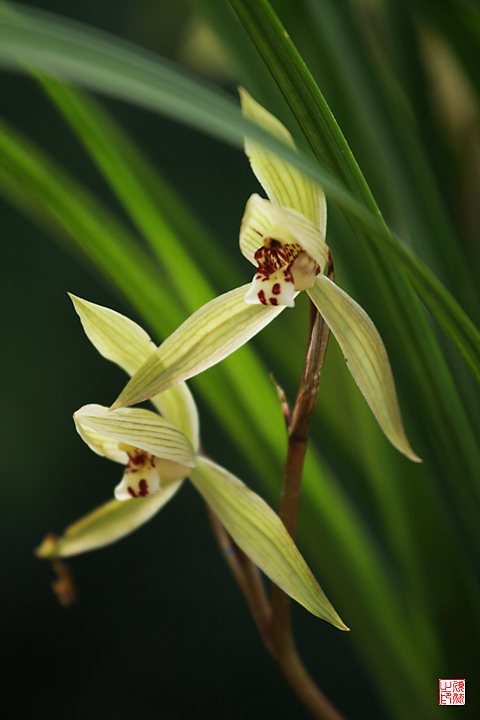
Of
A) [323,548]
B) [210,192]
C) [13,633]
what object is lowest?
[13,633]

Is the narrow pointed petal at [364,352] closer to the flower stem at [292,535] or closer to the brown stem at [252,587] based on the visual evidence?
the flower stem at [292,535]

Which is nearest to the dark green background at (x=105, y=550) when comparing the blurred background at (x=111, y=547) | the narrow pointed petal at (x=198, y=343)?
the blurred background at (x=111, y=547)

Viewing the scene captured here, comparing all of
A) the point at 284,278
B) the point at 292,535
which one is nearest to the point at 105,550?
the point at 292,535

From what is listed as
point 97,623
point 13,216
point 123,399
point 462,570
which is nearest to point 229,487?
point 123,399

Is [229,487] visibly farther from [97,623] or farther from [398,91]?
[97,623]

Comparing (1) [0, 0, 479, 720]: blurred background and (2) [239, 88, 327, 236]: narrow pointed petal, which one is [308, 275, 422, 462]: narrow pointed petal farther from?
(1) [0, 0, 479, 720]: blurred background

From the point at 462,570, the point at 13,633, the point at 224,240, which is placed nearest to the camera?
the point at 462,570
